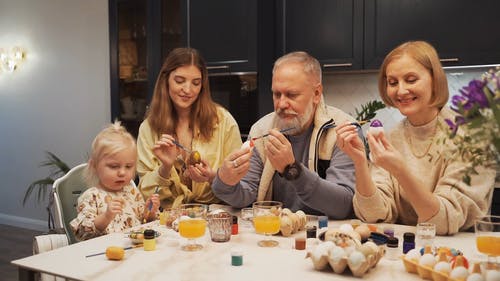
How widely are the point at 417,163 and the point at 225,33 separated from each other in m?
2.39

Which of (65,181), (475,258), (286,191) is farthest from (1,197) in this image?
(475,258)

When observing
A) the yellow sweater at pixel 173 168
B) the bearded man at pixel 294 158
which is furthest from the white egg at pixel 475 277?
the yellow sweater at pixel 173 168

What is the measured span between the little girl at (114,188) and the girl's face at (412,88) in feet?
3.45

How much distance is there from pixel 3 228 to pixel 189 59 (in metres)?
4.17

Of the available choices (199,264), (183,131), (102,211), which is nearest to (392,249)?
(199,264)

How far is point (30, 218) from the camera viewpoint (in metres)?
5.61

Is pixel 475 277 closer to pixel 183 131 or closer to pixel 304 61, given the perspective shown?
pixel 304 61

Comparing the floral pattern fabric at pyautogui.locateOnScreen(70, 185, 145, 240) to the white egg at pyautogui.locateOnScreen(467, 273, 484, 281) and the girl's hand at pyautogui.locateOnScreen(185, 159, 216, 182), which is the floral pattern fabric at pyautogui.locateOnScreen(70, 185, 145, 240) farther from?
the white egg at pyautogui.locateOnScreen(467, 273, 484, 281)

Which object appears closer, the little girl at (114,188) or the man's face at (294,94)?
the little girl at (114,188)

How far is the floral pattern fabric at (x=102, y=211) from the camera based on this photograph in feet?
6.38

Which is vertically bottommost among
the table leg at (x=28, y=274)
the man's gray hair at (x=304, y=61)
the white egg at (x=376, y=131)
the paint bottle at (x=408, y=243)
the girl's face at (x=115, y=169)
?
the table leg at (x=28, y=274)

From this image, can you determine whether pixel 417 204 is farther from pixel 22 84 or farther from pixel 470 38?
pixel 22 84

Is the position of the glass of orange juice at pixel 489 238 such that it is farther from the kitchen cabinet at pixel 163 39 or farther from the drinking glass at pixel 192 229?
the kitchen cabinet at pixel 163 39

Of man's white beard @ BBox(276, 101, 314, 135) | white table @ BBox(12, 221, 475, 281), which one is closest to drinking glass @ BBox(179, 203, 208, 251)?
white table @ BBox(12, 221, 475, 281)
